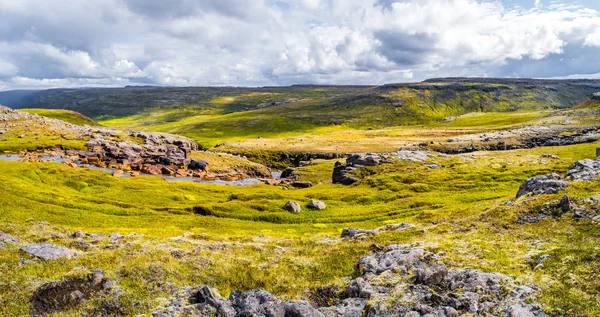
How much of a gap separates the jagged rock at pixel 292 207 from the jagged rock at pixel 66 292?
5087 centimetres

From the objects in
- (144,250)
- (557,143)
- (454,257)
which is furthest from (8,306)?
(557,143)

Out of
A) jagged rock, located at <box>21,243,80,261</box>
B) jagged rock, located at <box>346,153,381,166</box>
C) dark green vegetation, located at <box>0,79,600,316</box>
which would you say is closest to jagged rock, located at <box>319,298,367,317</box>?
dark green vegetation, located at <box>0,79,600,316</box>

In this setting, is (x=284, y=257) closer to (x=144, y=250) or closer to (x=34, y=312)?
(x=144, y=250)

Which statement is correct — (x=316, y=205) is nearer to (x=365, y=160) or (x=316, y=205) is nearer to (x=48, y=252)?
(x=48, y=252)

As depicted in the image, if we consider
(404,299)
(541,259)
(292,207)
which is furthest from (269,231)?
(541,259)

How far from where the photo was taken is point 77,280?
2806 centimetres

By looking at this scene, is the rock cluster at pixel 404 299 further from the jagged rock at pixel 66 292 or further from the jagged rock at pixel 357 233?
the jagged rock at pixel 357 233

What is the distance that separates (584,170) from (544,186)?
31.6 feet

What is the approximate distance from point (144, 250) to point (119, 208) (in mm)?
42698

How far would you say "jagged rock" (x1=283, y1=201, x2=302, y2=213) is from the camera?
7769 cm

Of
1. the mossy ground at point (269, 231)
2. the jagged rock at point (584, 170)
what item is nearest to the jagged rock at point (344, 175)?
the mossy ground at point (269, 231)

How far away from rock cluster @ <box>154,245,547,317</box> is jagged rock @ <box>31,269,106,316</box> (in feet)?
23.1

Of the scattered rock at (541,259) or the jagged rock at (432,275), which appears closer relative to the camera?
the jagged rock at (432,275)

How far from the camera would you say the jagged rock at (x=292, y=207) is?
255 ft
